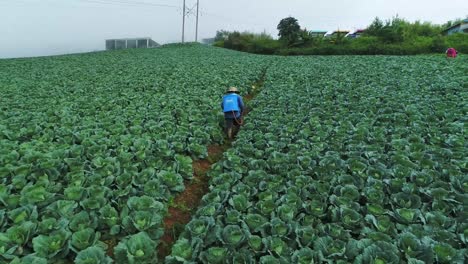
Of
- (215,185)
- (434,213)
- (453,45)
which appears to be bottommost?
(215,185)

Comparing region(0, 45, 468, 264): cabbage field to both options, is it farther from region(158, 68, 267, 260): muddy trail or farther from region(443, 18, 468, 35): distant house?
region(443, 18, 468, 35): distant house

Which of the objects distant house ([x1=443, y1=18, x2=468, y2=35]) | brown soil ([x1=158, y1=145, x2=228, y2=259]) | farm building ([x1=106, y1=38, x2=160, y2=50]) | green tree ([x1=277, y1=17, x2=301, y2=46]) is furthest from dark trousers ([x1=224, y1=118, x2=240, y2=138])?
distant house ([x1=443, y1=18, x2=468, y2=35])

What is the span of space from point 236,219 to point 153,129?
471cm

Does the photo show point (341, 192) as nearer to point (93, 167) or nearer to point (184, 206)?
point (184, 206)

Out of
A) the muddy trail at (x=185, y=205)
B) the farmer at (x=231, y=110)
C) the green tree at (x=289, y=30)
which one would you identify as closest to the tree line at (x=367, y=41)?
the green tree at (x=289, y=30)

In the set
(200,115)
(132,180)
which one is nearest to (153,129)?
(200,115)

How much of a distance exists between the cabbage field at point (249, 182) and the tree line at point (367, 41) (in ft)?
103

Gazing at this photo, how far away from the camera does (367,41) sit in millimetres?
45781

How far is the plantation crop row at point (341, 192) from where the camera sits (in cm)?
405

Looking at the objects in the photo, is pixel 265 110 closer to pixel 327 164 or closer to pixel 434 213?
pixel 327 164

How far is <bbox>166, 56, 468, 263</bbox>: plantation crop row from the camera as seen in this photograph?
160 inches

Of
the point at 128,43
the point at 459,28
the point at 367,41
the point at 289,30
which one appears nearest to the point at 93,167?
the point at 367,41

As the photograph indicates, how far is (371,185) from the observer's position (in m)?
5.39

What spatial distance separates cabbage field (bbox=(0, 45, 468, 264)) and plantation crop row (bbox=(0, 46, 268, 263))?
24 millimetres
